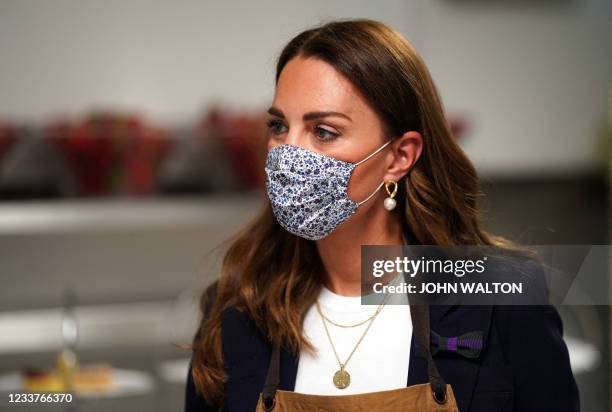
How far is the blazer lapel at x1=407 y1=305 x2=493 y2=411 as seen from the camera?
1.13 m

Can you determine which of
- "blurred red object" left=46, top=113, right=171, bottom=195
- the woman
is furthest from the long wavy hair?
"blurred red object" left=46, top=113, right=171, bottom=195

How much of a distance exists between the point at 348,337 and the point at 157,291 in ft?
4.80

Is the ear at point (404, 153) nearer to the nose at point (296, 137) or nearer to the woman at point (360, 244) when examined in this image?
the woman at point (360, 244)

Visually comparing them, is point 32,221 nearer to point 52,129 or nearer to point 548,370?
point 52,129

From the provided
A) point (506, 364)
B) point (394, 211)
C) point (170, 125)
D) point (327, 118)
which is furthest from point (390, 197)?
point (170, 125)

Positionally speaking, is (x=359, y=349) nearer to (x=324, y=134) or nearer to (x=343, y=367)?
(x=343, y=367)

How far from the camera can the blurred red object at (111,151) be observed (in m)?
2.23

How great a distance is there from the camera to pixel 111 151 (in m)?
2.27

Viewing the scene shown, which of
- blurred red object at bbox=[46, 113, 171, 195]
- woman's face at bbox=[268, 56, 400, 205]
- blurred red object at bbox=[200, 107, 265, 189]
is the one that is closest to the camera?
woman's face at bbox=[268, 56, 400, 205]

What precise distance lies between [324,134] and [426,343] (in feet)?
0.91

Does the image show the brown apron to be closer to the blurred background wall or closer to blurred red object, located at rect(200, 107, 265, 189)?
the blurred background wall

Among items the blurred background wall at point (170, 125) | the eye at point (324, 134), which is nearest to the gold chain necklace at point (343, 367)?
the eye at point (324, 134)

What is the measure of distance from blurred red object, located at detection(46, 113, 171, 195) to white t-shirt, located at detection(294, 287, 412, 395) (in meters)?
1.15

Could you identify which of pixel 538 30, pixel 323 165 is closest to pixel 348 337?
pixel 323 165
